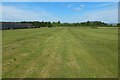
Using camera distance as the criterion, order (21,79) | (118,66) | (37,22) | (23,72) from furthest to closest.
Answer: (37,22)
(118,66)
(23,72)
(21,79)

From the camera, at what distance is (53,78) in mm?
7023

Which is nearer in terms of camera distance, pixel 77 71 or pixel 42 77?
pixel 42 77

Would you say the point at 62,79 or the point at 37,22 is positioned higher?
the point at 37,22

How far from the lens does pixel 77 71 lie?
806 centimetres

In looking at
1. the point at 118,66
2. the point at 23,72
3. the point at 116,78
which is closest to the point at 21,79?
the point at 23,72

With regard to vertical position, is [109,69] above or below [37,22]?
below

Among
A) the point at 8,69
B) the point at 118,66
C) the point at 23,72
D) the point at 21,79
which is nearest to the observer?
the point at 21,79

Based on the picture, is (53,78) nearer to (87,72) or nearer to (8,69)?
(87,72)

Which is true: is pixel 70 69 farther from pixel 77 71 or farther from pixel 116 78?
pixel 116 78

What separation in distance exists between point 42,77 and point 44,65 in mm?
2061

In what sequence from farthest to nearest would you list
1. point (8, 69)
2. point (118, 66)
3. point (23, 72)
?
point (118, 66)
point (8, 69)
point (23, 72)

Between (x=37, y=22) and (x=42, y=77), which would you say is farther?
(x=37, y=22)

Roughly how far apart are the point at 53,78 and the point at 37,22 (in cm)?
16876

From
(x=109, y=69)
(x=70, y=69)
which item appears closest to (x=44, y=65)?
(x=70, y=69)
